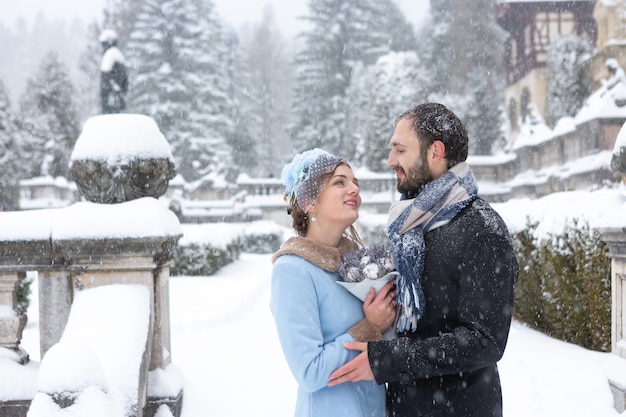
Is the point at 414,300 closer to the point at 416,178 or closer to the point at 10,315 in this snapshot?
the point at 416,178

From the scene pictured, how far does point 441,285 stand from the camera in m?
2.00

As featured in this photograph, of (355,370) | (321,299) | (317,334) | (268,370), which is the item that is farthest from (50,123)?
(355,370)

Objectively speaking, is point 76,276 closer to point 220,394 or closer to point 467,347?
point 220,394

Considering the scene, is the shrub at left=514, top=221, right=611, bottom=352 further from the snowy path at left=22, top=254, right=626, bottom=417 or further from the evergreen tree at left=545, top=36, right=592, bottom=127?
the evergreen tree at left=545, top=36, right=592, bottom=127

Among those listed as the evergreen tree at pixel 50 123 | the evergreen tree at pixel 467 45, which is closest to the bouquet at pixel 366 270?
the evergreen tree at pixel 50 123

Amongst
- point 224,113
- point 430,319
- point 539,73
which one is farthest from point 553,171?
point 224,113

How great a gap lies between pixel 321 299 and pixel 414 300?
14.1 inches

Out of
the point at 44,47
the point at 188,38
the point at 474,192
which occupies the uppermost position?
the point at 44,47

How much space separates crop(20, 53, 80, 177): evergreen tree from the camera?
111ft

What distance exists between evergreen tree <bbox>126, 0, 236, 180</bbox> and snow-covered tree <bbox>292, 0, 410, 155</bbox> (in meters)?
6.94

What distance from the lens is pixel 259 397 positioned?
4270 mm

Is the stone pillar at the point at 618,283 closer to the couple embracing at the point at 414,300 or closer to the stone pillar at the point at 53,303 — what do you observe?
the couple embracing at the point at 414,300

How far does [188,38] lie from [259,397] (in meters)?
35.3

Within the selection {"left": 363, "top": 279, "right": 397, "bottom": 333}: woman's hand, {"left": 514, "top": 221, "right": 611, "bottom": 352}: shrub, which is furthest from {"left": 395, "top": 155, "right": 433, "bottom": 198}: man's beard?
{"left": 514, "top": 221, "right": 611, "bottom": 352}: shrub
